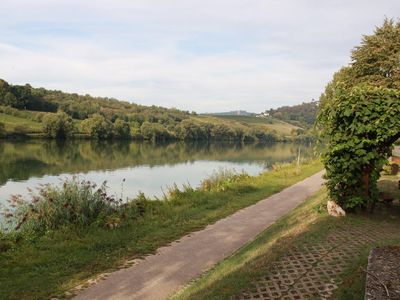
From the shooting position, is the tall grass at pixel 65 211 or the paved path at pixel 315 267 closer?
the paved path at pixel 315 267

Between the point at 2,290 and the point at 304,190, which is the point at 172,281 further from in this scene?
the point at 304,190

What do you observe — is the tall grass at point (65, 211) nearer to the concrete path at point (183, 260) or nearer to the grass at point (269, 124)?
the concrete path at point (183, 260)

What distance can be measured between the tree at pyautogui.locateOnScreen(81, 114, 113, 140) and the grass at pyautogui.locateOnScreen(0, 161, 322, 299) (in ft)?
241

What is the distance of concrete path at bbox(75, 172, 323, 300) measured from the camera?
6.88m

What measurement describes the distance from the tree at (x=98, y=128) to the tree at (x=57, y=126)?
4.31 meters

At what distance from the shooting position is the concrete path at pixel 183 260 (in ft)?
22.6

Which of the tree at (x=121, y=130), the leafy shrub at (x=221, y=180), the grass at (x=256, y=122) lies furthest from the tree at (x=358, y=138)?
the grass at (x=256, y=122)

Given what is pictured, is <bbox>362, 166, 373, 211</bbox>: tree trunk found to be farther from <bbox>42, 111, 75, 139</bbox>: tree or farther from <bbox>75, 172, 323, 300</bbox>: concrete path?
<bbox>42, 111, 75, 139</bbox>: tree

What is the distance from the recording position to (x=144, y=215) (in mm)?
12164

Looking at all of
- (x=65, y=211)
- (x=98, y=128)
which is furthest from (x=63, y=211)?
(x=98, y=128)

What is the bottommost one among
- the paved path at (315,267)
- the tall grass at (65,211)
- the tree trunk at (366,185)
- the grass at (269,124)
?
the tall grass at (65,211)

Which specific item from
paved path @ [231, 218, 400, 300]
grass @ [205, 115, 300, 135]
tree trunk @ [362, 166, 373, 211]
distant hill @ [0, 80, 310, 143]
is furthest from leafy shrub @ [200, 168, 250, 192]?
grass @ [205, 115, 300, 135]

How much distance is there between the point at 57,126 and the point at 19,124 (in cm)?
720

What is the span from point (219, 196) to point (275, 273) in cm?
966
